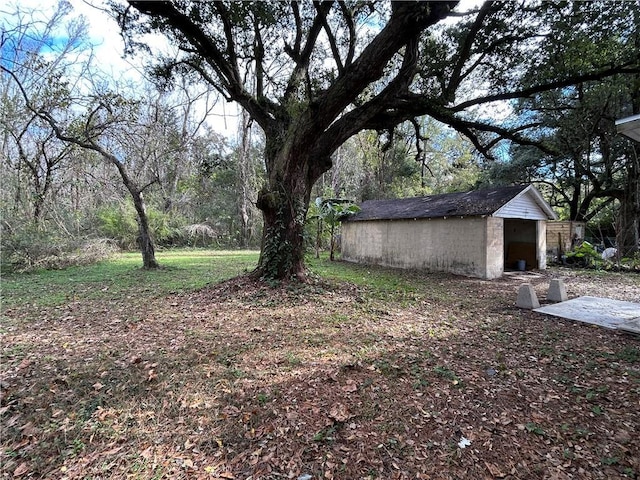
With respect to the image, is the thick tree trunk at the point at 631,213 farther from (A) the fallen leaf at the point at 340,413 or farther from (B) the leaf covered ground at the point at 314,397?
(A) the fallen leaf at the point at 340,413

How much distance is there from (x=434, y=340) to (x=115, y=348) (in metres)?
4.30

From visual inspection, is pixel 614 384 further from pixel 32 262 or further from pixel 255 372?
pixel 32 262

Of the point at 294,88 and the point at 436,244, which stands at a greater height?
the point at 294,88

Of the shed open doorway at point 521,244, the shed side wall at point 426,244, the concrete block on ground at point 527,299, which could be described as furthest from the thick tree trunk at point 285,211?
the shed open doorway at point 521,244

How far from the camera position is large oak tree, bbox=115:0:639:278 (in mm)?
6730

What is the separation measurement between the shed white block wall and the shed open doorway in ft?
10.1

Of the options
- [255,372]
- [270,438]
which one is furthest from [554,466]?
[255,372]

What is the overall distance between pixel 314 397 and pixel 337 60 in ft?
27.7

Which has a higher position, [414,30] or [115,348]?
[414,30]

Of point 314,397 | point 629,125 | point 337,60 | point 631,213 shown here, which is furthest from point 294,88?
point 631,213

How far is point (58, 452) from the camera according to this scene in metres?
2.34

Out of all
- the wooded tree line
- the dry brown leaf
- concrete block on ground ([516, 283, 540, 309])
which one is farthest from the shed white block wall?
the dry brown leaf

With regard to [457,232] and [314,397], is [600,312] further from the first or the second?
[314,397]

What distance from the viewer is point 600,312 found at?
5.72 m
